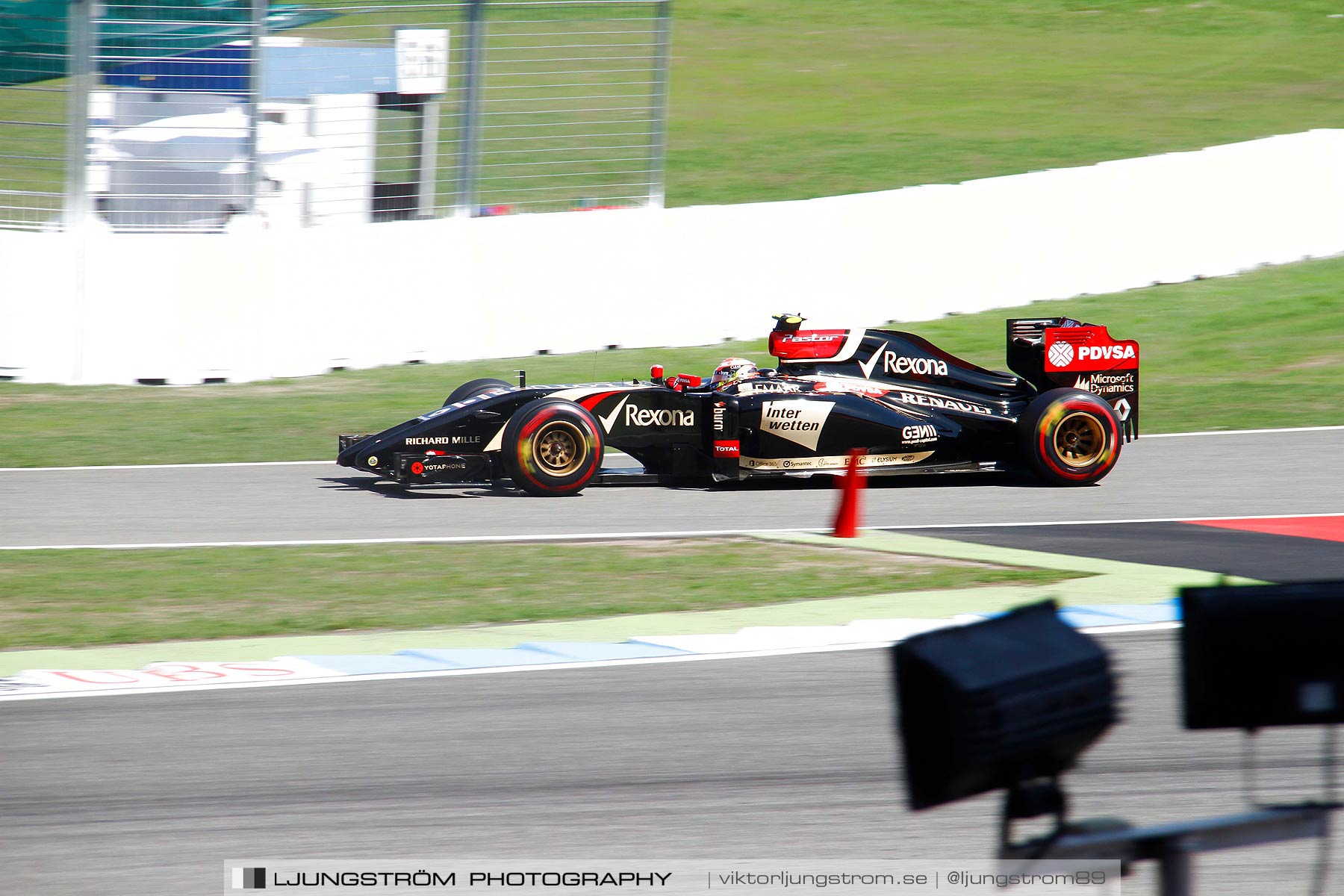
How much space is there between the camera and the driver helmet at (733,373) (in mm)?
10859

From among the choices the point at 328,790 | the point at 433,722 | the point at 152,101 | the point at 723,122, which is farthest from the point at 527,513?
the point at 723,122

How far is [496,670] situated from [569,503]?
4.37 m

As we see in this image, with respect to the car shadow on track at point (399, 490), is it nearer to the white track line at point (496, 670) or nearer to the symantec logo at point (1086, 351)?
the symantec logo at point (1086, 351)

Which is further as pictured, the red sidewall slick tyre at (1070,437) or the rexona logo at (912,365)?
the rexona logo at (912,365)

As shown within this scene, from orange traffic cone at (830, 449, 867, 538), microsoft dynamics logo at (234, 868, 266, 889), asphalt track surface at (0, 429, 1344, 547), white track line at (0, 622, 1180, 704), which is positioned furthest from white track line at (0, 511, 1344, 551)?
microsoft dynamics logo at (234, 868, 266, 889)

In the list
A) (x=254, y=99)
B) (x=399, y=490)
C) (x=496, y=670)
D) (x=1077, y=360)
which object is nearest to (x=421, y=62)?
(x=254, y=99)

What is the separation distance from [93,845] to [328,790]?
0.72 meters

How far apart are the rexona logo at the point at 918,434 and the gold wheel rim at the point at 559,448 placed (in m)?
2.27

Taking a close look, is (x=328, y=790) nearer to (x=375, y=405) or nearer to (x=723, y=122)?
(x=375, y=405)

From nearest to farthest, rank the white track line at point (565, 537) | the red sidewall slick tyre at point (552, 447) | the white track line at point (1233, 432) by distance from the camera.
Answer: the white track line at point (565, 537)
the red sidewall slick tyre at point (552, 447)
the white track line at point (1233, 432)

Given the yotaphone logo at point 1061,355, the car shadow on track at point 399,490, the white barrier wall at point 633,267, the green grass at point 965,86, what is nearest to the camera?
the car shadow on track at point 399,490

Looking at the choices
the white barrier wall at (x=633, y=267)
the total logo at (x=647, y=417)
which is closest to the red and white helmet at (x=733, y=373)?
the total logo at (x=647, y=417)

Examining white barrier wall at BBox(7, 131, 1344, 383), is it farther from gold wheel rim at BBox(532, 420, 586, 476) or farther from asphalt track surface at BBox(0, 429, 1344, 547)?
gold wheel rim at BBox(532, 420, 586, 476)

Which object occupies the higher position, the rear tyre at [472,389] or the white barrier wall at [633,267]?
the white barrier wall at [633,267]
